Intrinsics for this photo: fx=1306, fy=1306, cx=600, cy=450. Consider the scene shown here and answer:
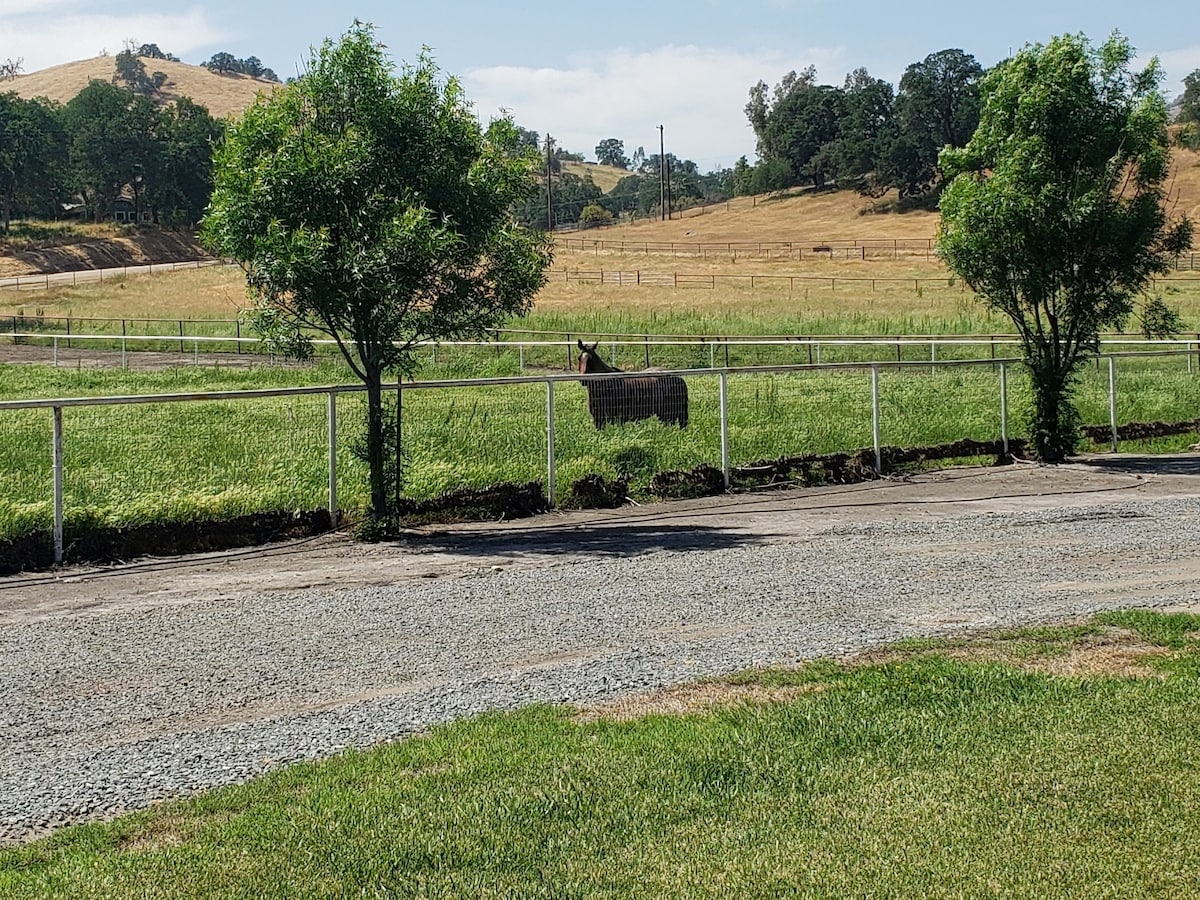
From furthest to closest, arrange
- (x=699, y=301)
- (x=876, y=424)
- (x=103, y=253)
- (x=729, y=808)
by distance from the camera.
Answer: (x=103, y=253), (x=699, y=301), (x=876, y=424), (x=729, y=808)

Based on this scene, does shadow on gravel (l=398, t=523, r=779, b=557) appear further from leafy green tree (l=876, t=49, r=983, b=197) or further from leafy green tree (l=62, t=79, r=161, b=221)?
leafy green tree (l=876, t=49, r=983, b=197)

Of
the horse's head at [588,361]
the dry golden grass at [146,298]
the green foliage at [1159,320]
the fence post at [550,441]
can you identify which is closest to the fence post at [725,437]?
the fence post at [550,441]

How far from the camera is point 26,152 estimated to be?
123562mm

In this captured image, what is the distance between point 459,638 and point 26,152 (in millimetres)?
129571

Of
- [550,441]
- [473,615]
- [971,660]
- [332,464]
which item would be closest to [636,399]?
[550,441]

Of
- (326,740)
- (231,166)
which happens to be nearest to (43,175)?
(231,166)

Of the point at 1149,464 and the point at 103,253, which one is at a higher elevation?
the point at 103,253

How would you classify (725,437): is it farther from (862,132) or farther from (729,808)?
(862,132)

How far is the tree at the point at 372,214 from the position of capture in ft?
44.1

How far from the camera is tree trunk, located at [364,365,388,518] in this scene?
46.9ft

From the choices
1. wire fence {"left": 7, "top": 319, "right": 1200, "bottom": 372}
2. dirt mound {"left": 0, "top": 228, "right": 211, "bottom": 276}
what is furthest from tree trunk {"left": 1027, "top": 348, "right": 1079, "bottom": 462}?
dirt mound {"left": 0, "top": 228, "right": 211, "bottom": 276}

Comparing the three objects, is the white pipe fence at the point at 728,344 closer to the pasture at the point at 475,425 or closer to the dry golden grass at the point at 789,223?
the pasture at the point at 475,425

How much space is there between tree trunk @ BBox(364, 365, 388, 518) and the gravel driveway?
0.58m

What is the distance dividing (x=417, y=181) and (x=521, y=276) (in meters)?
1.51
